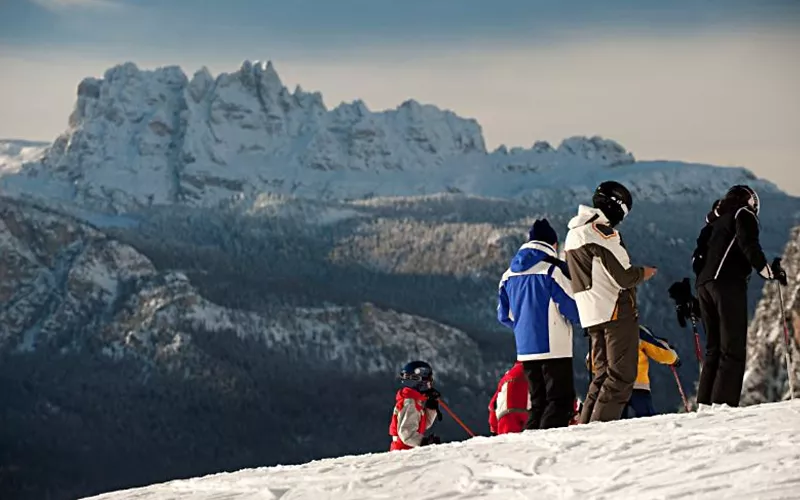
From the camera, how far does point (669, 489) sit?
819cm

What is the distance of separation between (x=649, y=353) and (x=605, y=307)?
59.9 inches

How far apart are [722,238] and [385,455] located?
12.3 ft

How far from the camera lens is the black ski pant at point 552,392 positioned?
11797 mm

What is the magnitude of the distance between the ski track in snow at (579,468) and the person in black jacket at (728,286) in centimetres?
83

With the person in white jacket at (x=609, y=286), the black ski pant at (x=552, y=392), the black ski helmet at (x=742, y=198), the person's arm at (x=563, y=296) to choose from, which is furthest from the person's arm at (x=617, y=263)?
the black ski helmet at (x=742, y=198)

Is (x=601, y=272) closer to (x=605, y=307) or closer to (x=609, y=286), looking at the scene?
(x=609, y=286)

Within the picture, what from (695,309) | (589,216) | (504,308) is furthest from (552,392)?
(695,309)

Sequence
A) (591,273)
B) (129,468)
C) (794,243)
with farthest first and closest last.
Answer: (129,468)
(794,243)
(591,273)

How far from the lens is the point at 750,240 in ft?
38.7

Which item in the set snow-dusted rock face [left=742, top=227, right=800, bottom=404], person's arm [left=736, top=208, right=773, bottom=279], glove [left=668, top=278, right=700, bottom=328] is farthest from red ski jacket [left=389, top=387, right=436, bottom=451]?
snow-dusted rock face [left=742, top=227, right=800, bottom=404]

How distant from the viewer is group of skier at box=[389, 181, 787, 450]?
11.4 meters

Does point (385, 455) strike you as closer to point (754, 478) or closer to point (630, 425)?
point (630, 425)

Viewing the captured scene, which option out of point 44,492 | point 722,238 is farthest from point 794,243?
point 44,492

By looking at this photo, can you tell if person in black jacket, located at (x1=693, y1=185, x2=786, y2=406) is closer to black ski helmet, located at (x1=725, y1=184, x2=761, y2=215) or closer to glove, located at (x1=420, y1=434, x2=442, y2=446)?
black ski helmet, located at (x1=725, y1=184, x2=761, y2=215)
